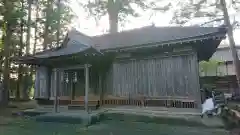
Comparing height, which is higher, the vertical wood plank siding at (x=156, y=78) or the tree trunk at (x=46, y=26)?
the tree trunk at (x=46, y=26)

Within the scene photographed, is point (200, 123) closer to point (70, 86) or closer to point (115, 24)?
point (70, 86)

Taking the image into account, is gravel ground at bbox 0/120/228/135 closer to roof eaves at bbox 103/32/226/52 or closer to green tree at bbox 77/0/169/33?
roof eaves at bbox 103/32/226/52

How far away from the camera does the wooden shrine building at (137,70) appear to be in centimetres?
948

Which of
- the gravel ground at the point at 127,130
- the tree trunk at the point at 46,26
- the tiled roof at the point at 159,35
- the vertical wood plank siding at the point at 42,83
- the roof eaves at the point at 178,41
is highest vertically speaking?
the tree trunk at the point at 46,26

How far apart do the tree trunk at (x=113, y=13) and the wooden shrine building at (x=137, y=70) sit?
9100 mm

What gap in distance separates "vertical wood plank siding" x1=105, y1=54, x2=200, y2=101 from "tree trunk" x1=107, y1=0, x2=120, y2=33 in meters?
10.9

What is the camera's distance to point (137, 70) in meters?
10.8

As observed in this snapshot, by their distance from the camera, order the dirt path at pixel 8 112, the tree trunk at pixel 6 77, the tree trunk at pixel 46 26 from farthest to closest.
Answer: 1. the tree trunk at pixel 46 26
2. the tree trunk at pixel 6 77
3. the dirt path at pixel 8 112

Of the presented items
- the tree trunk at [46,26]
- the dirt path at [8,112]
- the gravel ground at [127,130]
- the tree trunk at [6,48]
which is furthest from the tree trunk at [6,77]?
the gravel ground at [127,130]

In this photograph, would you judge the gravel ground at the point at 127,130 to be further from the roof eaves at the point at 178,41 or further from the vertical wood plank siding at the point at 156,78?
the roof eaves at the point at 178,41

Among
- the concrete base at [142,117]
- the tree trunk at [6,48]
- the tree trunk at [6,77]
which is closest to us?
the concrete base at [142,117]

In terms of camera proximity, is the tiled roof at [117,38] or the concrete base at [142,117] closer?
the concrete base at [142,117]

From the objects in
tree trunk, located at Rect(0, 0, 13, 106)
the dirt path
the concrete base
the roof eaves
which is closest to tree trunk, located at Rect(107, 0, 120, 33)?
tree trunk, located at Rect(0, 0, 13, 106)

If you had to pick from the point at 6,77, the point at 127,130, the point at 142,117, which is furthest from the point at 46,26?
the point at 127,130
